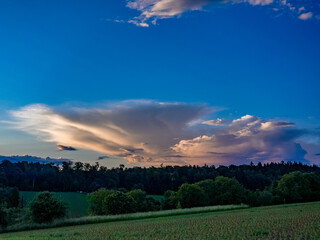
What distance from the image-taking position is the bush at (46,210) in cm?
5356

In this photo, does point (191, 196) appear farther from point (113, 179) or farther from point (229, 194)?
point (113, 179)

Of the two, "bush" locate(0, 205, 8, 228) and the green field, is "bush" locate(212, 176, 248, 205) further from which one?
"bush" locate(0, 205, 8, 228)

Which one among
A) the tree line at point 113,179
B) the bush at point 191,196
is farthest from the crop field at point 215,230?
the tree line at point 113,179

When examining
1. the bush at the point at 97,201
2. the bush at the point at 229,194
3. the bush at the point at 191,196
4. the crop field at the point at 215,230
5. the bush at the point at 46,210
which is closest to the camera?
the crop field at the point at 215,230

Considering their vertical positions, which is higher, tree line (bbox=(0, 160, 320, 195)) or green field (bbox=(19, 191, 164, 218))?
tree line (bbox=(0, 160, 320, 195))

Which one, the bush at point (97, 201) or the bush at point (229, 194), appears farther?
the bush at point (229, 194)

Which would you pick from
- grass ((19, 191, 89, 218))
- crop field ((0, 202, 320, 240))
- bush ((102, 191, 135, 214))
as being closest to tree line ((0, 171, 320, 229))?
bush ((102, 191, 135, 214))

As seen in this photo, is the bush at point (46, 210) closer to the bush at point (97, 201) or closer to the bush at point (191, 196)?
the bush at point (97, 201)

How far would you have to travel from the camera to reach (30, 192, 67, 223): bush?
53.6 meters

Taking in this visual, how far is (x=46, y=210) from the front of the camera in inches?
2117

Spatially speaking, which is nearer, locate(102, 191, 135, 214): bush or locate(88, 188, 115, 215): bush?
locate(102, 191, 135, 214): bush

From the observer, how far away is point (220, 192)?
113m

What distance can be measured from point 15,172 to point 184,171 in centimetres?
8852

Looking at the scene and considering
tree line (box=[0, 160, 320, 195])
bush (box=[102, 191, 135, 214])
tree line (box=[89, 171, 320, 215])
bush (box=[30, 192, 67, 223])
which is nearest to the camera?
bush (box=[30, 192, 67, 223])
